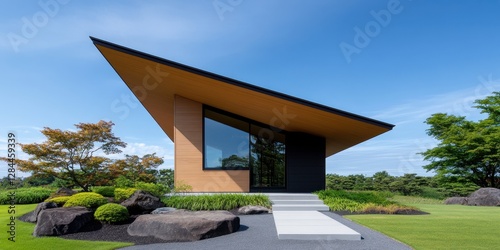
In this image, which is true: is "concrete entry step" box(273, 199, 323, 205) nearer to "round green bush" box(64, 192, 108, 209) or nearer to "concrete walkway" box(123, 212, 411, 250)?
"concrete walkway" box(123, 212, 411, 250)

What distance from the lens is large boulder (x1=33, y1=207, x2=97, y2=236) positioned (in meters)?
6.28

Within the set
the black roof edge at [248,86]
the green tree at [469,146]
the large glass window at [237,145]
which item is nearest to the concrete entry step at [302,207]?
the large glass window at [237,145]

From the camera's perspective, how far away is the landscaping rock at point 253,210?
8.95 meters

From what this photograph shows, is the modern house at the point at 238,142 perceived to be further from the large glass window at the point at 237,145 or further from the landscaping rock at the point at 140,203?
the landscaping rock at the point at 140,203

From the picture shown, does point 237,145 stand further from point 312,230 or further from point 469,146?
point 469,146

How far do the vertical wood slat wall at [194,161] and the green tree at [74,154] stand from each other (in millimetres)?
4877

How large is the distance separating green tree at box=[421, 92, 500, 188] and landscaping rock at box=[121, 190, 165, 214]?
19999 mm

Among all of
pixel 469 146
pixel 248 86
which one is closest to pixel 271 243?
pixel 248 86

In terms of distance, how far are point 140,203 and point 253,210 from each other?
307 centimetres

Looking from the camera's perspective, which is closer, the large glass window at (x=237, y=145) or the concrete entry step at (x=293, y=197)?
the concrete entry step at (x=293, y=197)

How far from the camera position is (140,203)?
27.6 ft

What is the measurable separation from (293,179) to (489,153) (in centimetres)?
1560

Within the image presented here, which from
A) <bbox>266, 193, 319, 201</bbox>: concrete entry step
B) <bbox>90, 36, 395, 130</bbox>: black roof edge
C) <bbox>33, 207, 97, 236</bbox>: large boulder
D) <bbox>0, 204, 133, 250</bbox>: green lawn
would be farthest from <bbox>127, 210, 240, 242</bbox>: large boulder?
<bbox>266, 193, 319, 201</bbox>: concrete entry step

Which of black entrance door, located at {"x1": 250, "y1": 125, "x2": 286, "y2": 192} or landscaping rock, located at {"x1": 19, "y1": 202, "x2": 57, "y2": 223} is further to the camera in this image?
black entrance door, located at {"x1": 250, "y1": 125, "x2": 286, "y2": 192}
